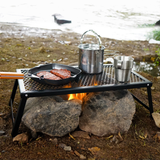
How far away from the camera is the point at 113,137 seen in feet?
8.63

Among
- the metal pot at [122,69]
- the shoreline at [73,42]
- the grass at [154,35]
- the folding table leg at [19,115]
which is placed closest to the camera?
the folding table leg at [19,115]

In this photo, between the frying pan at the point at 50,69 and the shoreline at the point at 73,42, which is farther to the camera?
the shoreline at the point at 73,42

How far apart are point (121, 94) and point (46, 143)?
4.14ft

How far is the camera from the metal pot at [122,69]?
2.47m

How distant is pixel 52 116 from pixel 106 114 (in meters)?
0.75

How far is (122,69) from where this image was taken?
8.30 feet

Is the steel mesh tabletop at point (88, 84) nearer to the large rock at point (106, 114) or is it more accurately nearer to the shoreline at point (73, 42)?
the large rock at point (106, 114)

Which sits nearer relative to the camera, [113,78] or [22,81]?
[22,81]

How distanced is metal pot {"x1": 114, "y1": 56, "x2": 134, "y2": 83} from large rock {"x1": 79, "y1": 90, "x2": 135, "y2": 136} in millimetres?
290

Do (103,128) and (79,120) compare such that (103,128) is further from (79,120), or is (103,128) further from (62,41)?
(62,41)

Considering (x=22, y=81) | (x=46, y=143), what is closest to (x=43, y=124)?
(x=46, y=143)

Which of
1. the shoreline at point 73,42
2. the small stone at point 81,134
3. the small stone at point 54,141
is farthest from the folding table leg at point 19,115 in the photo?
the shoreline at point 73,42

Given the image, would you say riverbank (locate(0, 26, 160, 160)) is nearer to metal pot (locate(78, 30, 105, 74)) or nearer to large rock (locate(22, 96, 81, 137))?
large rock (locate(22, 96, 81, 137))

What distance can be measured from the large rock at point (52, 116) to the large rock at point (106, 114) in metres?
0.19
